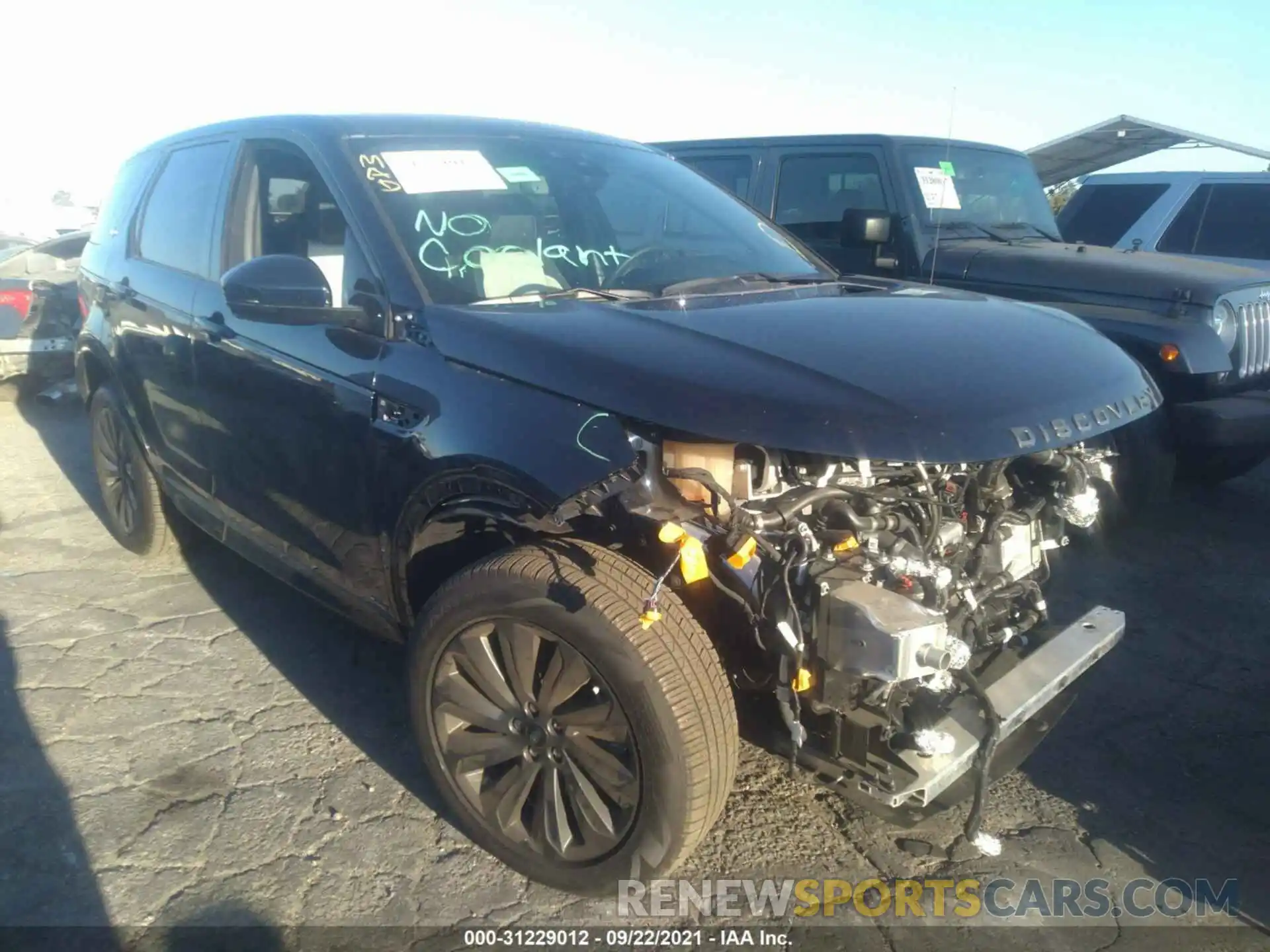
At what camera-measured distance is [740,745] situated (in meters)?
3.20

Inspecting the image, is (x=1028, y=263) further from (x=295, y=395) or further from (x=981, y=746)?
(x=295, y=395)

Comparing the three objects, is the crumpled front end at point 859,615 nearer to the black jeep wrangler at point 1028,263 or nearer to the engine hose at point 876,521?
the engine hose at point 876,521

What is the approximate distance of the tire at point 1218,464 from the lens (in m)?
4.51

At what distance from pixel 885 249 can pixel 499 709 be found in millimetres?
4188

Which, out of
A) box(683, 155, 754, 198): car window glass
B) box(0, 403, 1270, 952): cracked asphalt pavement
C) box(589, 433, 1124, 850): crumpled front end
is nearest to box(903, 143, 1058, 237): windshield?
box(683, 155, 754, 198): car window glass

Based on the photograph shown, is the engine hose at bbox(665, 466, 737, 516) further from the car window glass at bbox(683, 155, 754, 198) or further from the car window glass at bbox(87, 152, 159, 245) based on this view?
the car window glass at bbox(683, 155, 754, 198)

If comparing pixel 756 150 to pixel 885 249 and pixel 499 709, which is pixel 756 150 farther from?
pixel 499 709

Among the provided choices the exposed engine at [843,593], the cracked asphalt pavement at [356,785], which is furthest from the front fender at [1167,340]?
the exposed engine at [843,593]

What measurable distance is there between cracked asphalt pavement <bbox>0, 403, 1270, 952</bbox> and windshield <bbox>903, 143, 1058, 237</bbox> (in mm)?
2402

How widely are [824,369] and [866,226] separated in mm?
3514

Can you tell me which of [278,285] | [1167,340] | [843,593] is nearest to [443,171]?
[278,285]

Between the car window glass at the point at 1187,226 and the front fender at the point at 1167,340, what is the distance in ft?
9.78

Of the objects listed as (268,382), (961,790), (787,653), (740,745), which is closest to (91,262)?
(268,382)

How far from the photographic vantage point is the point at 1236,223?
7.17 metres
